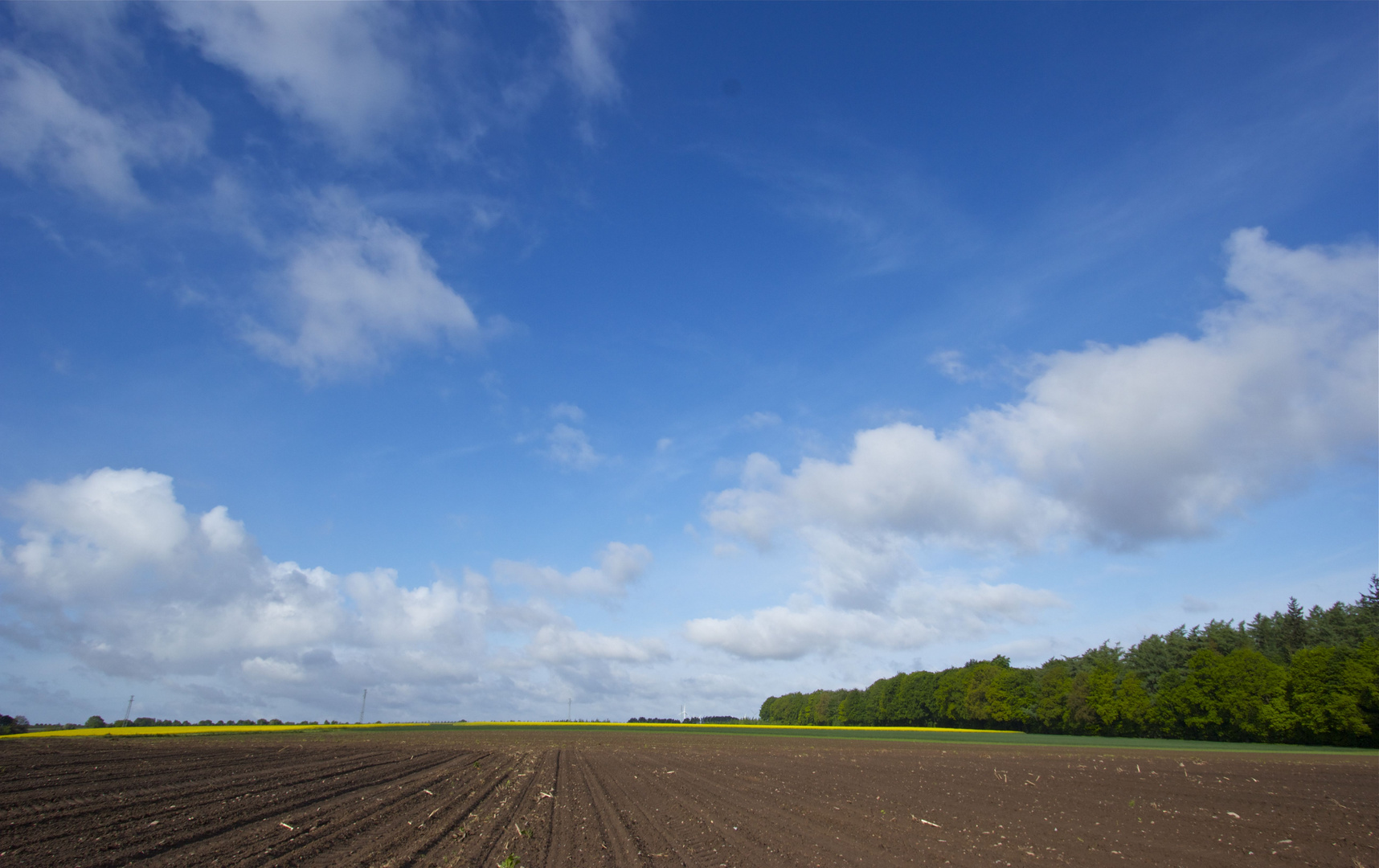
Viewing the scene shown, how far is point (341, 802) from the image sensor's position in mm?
20328

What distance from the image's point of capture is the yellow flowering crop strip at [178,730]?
5634 cm

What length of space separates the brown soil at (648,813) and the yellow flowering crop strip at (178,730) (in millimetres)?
24291

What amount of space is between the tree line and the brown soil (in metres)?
41.1

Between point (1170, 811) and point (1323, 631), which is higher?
point (1323, 631)

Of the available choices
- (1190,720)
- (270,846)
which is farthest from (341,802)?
(1190,720)

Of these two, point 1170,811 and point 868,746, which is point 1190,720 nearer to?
point 868,746

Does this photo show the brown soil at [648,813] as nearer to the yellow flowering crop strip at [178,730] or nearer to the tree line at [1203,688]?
the yellow flowering crop strip at [178,730]

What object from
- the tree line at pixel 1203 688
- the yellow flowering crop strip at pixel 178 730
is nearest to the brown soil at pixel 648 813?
the yellow flowering crop strip at pixel 178 730

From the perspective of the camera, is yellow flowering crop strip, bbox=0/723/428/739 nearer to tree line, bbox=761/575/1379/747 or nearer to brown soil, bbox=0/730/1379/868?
brown soil, bbox=0/730/1379/868

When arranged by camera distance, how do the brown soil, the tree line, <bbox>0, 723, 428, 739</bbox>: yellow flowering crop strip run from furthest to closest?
the tree line → <bbox>0, 723, 428, 739</bbox>: yellow flowering crop strip → the brown soil

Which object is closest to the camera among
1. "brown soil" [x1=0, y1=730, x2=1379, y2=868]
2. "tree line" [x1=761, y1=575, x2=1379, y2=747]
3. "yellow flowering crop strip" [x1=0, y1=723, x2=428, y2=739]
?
"brown soil" [x1=0, y1=730, x2=1379, y2=868]

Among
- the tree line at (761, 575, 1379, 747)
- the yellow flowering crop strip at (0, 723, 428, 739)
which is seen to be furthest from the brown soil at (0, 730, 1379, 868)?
the tree line at (761, 575, 1379, 747)

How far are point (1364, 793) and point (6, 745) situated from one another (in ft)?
221

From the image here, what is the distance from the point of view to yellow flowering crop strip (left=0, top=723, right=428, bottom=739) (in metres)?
56.3
